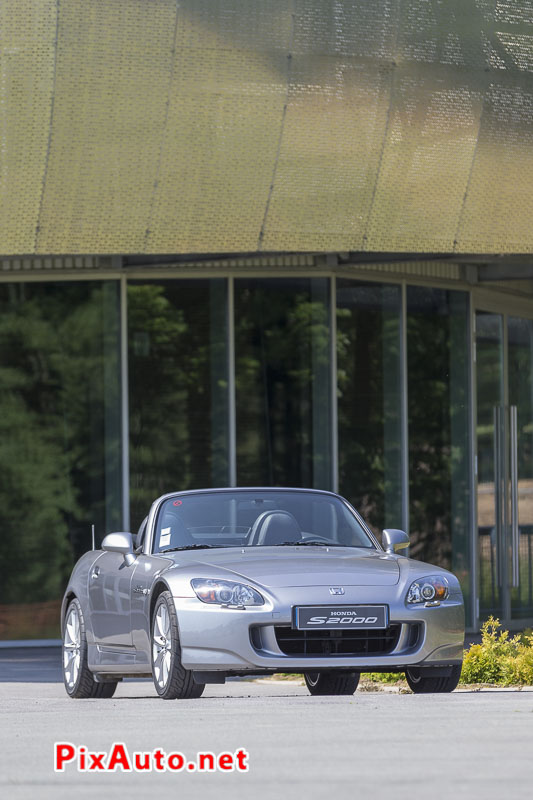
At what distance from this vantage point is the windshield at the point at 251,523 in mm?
11039

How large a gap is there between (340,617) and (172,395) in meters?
9.02

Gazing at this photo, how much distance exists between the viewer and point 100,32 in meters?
15.7

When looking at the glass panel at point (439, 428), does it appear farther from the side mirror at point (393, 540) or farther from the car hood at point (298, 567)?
the car hood at point (298, 567)

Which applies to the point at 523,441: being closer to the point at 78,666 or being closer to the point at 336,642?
A: the point at 78,666

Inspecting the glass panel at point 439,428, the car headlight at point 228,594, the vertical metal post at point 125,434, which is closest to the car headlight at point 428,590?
the car headlight at point 228,594

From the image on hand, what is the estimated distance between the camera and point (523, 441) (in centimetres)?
2258

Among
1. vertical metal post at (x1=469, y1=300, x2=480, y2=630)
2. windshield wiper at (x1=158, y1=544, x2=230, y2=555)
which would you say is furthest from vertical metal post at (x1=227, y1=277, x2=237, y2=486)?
windshield wiper at (x1=158, y1=544, x2=230, y2=555)

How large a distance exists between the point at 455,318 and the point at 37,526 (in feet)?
19.4

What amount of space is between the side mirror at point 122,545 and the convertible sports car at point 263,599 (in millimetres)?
11

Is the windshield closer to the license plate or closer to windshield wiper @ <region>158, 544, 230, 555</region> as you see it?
windshield wiper @ <region>158, 544, 230, 555</region>

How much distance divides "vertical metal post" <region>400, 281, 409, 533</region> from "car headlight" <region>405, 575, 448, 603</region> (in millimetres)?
9362

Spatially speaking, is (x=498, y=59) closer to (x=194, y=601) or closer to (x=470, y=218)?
(x=470, y=218)

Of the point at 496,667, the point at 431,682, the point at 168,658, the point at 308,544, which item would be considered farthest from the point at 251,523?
the point at 496,667

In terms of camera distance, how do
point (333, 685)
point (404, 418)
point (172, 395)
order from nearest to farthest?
point (333, 685)
point (172, 395)
point (404, 418)
